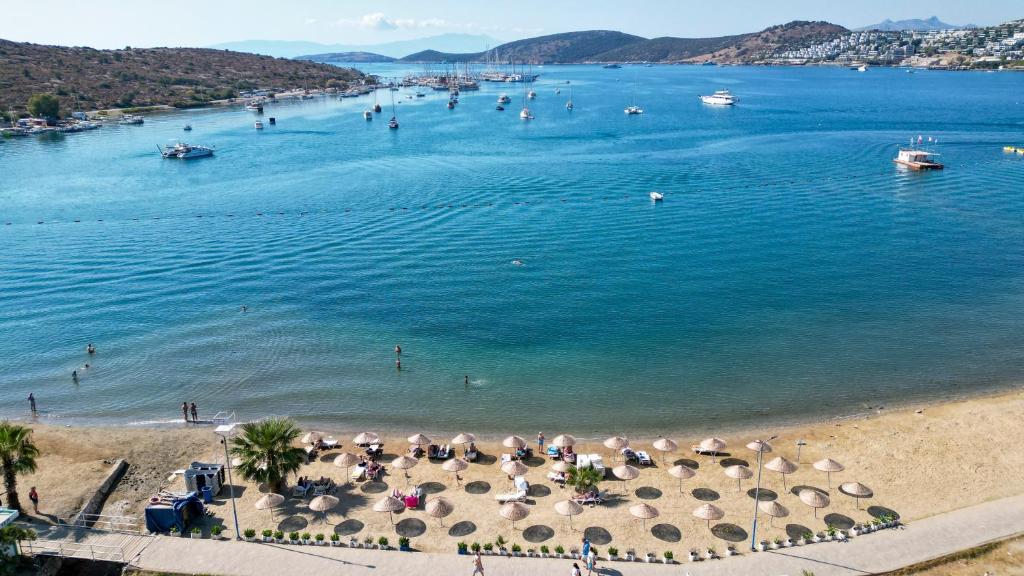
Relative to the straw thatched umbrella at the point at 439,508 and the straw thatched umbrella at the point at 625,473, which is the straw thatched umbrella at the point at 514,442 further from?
the straw thatched umbrella at the point at 439,508

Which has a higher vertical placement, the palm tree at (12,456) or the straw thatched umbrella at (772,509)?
the palm tree at (12,456)

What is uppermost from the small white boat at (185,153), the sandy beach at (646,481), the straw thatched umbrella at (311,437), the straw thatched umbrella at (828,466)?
the small white boat at (185,153)

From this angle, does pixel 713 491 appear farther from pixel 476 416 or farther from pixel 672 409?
pixel 476 416

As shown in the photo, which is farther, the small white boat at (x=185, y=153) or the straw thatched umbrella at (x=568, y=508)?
the small white boat at (x=185, y=153)

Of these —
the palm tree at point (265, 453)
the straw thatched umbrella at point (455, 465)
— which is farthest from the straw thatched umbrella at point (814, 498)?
the palm tree at point (265, 453)

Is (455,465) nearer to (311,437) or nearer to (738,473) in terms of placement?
(311,437)

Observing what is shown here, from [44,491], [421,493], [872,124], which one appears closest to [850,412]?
[421,493]

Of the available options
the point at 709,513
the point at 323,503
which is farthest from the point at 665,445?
the point at 323,503
